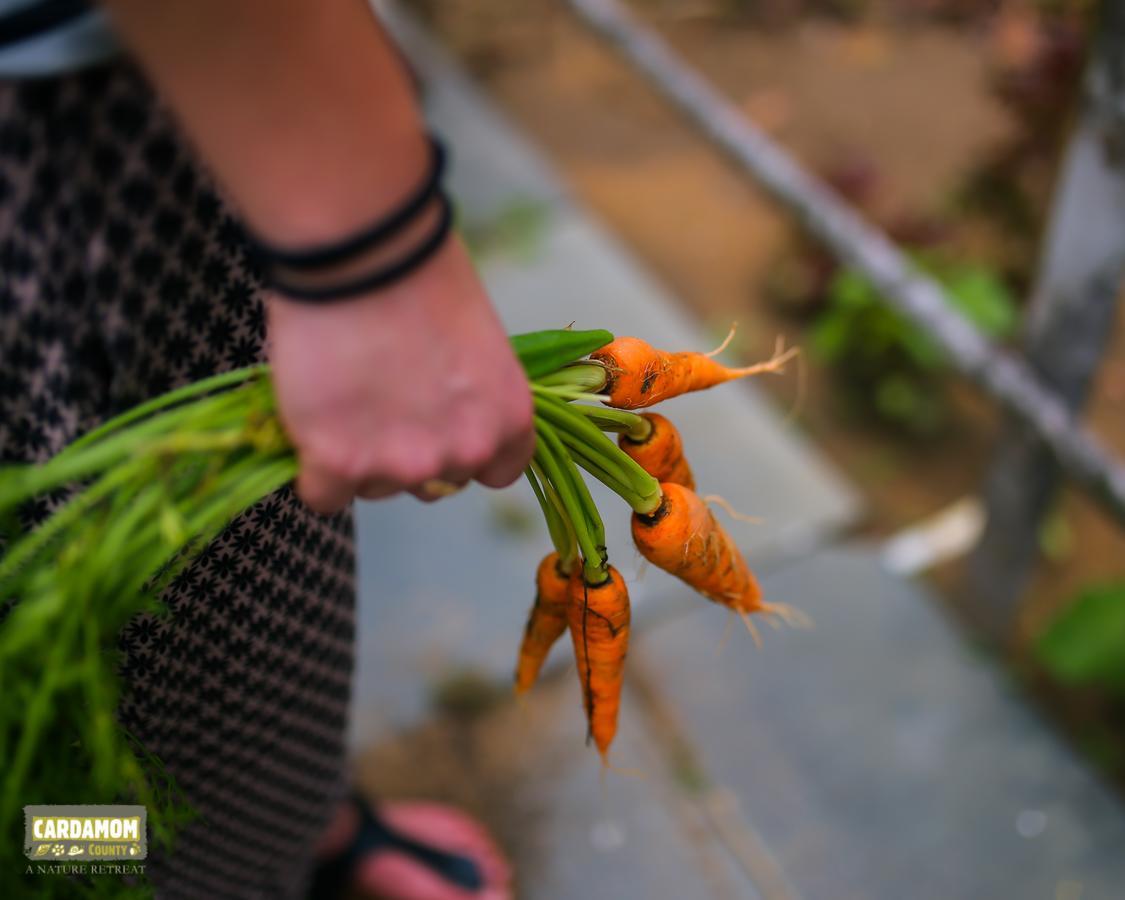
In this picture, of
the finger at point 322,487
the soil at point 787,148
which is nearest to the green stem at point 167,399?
the finger at point 322,487

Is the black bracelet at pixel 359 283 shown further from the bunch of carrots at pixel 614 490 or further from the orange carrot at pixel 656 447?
the orange carrot at pixel 656 447

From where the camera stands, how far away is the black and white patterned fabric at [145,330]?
890 millimetres

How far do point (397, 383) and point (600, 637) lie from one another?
17.3 inches

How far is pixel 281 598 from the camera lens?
1.04 meters

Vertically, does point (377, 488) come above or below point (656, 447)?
above

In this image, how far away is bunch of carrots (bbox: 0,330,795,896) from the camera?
0.69 meters

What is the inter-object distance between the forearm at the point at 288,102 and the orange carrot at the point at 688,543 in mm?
428

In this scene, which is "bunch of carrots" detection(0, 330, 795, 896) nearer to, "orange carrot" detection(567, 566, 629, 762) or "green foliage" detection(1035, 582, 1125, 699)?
"orange carrot" detection(567, 566, 629, 762)

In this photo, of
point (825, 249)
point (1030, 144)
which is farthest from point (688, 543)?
point (1030, 144)

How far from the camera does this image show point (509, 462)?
73cm

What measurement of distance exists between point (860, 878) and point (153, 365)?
1.44 metres

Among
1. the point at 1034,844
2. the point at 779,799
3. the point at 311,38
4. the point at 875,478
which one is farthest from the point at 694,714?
the point at 311,38

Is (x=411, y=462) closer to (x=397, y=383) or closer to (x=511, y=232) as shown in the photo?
(x=397, y=383)

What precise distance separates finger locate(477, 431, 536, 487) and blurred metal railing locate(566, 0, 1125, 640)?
47.7 inches
